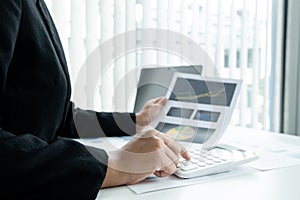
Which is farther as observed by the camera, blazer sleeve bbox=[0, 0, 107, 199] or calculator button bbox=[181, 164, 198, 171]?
calculator button bbox=[181, 164, 198, 171]

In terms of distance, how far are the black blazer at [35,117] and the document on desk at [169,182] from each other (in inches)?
4.0

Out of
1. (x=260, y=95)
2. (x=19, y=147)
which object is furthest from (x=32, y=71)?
(x=260, y=95)

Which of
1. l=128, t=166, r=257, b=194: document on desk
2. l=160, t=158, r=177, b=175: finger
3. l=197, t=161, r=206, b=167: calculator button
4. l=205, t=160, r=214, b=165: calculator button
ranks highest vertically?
l=160, t=158, r=177, b=175: finger

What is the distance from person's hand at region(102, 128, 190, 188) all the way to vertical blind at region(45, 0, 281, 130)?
0.87 metres

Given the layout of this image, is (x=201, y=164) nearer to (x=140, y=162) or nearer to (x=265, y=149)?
(x=140, y=162)

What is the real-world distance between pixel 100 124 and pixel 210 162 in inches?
20.6

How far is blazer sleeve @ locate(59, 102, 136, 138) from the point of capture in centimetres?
114

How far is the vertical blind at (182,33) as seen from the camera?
1.75m

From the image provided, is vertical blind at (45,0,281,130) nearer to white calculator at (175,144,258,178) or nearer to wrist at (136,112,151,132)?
wrist at (136,112,151,132)

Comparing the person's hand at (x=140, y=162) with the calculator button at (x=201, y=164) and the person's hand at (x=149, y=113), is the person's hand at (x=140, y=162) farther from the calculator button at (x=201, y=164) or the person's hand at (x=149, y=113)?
the person's hand at (x=149, y=113)

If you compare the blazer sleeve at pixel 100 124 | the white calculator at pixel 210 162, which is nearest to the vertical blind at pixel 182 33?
the blazer sleeve at pixel 100 124

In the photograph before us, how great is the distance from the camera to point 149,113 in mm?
1188

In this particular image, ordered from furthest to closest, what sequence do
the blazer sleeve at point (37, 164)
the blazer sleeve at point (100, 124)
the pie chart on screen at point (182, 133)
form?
the blazer sleeve at point (100, 124) → the pie chart on screen at point (182, 133) → the blazer sleeve at point (37, 164)

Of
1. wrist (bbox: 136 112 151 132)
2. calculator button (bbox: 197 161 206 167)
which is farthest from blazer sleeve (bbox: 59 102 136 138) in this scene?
calculator button (bbox: 197 161 206 167)
